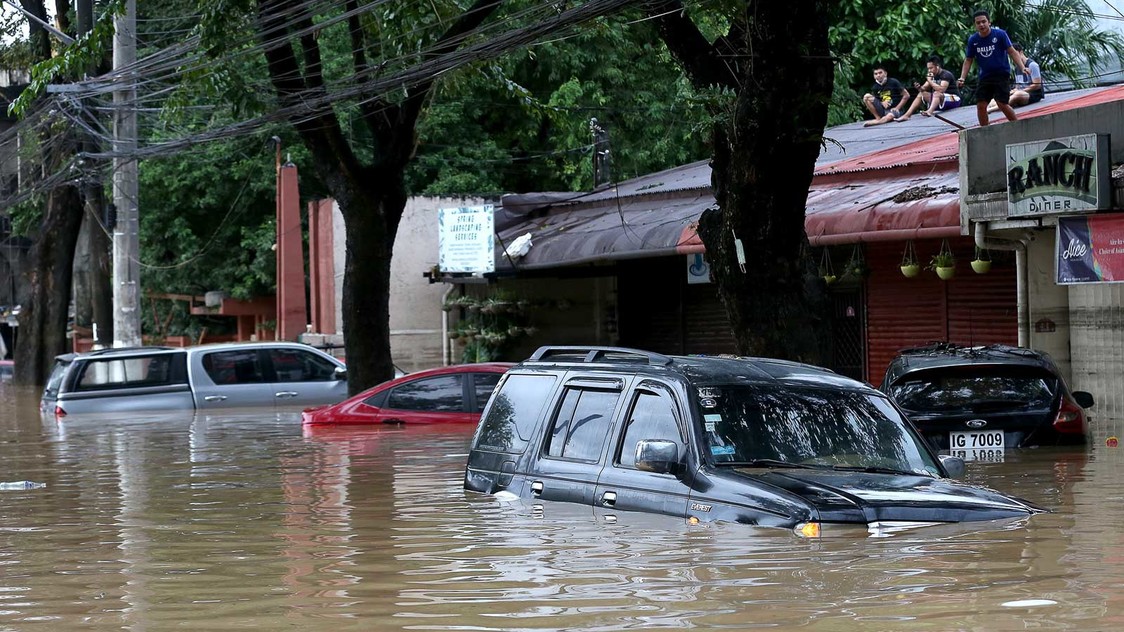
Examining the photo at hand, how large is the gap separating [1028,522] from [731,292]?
208 inches

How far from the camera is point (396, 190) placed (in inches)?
798

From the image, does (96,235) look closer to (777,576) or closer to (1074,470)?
(1074,470)

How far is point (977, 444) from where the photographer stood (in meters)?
12.9

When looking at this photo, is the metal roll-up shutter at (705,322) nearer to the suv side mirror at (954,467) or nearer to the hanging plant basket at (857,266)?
the hanging plant basket at (857,266)

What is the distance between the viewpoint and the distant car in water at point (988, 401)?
12945mm

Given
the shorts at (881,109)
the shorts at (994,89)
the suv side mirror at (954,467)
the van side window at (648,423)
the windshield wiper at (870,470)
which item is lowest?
the suv side mirror at (954,467)

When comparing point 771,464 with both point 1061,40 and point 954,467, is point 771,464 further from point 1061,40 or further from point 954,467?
point 1061,40

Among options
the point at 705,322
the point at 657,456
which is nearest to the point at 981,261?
the point at 705,322

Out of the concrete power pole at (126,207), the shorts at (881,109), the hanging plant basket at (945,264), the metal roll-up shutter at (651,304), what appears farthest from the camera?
the shorts at (881,109)

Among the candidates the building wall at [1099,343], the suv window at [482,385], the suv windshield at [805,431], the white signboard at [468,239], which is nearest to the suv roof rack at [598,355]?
the suv windshield at [805,431]

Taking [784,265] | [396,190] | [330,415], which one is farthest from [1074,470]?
[396,190]

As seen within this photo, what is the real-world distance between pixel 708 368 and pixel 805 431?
2.24ft

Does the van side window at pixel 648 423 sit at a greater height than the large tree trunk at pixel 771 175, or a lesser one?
lesser

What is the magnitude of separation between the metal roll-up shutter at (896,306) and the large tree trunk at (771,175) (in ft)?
24.6
